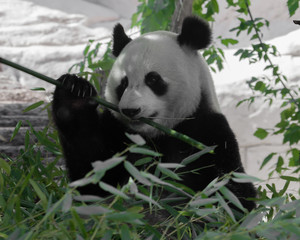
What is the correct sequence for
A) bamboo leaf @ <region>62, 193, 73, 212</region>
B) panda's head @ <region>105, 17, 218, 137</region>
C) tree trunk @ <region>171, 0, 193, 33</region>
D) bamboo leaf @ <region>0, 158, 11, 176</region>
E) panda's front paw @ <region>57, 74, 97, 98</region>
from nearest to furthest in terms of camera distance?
bamboo leaf @ <region>62, 193, 73, 212</region> < bamboo leaf @ <region>0, 158, 11, 176</region> < panda's front paw @ <region>57, 74, 97, 98</region> < panda's head @ <region>105, 17, 218, 137</region> < tree trunk @ <region>171, 0, 193, 33</region>

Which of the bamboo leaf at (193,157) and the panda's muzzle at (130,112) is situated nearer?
the bamboo leaf at (193,157)

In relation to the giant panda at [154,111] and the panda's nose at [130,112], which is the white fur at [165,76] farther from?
the panda's nose at [130,112]

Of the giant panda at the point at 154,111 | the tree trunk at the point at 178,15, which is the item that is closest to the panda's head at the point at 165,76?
the giant panda at the point at 154,111

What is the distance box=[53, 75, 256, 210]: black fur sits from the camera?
1.24m

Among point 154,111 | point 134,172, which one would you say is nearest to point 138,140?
point 134,172

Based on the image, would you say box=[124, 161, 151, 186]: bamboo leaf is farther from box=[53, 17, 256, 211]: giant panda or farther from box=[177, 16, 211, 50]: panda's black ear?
box=[177, 16, 211, 50]: panda's black ear

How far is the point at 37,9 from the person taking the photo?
32.1 feet

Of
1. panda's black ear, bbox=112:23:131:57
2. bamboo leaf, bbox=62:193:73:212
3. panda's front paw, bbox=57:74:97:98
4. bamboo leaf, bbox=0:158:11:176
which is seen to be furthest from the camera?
panda's black ear, bbox=112:23:131:57

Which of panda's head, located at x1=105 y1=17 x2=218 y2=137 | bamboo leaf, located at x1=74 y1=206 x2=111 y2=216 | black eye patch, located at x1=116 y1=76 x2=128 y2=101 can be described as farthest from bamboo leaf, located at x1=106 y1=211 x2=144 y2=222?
black eye patch, located at x1=116 y1=76 x2=128 y2=101

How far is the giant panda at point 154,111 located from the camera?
1248mm

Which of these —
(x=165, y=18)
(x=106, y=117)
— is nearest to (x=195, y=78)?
(x=106, y=117)

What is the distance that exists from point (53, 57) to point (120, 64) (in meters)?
7.76

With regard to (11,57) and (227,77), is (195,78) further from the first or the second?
(11,57)

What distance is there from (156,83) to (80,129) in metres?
Result: 0.29
